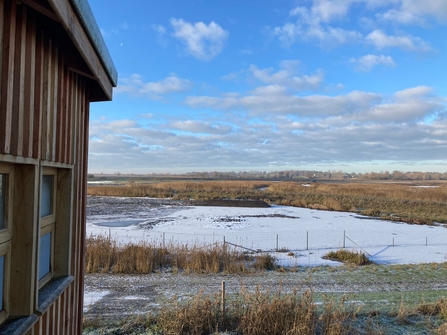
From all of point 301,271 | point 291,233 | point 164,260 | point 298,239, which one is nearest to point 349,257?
point 301,271

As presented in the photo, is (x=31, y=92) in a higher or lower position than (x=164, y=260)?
higher

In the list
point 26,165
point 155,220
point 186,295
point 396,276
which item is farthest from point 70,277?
point 155,220

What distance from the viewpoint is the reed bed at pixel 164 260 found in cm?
903

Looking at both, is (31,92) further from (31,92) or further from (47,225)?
(47,225)

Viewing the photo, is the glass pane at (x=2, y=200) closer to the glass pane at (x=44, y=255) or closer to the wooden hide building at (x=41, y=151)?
the wooden hide building at (x=41, y=151)

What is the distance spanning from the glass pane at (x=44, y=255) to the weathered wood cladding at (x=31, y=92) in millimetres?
777

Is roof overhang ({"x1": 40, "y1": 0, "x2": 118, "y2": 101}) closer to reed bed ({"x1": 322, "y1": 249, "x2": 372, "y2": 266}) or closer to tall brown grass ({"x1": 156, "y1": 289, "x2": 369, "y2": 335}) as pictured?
tall brown grass ({"x1": 156, "y1": 289, "x2": 369, "y2": 335})

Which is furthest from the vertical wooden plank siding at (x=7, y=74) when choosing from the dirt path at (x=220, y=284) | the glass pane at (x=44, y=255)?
the dirt path at (x=220, y=284)

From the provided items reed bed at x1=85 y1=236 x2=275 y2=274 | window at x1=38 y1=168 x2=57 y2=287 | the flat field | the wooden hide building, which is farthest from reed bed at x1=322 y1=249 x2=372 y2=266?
window at x1=38 y1=168 x2=57 y2=287

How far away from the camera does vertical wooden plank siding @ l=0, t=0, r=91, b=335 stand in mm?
1993

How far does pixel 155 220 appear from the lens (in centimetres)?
1897

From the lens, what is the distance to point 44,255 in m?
3.02

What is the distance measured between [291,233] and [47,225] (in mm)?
13603

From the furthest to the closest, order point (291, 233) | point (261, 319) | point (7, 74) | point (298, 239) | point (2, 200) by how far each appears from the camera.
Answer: point (291, 233)
point (298, 239)
point (261, 319)
point (2, 200)
point (7, 74)
